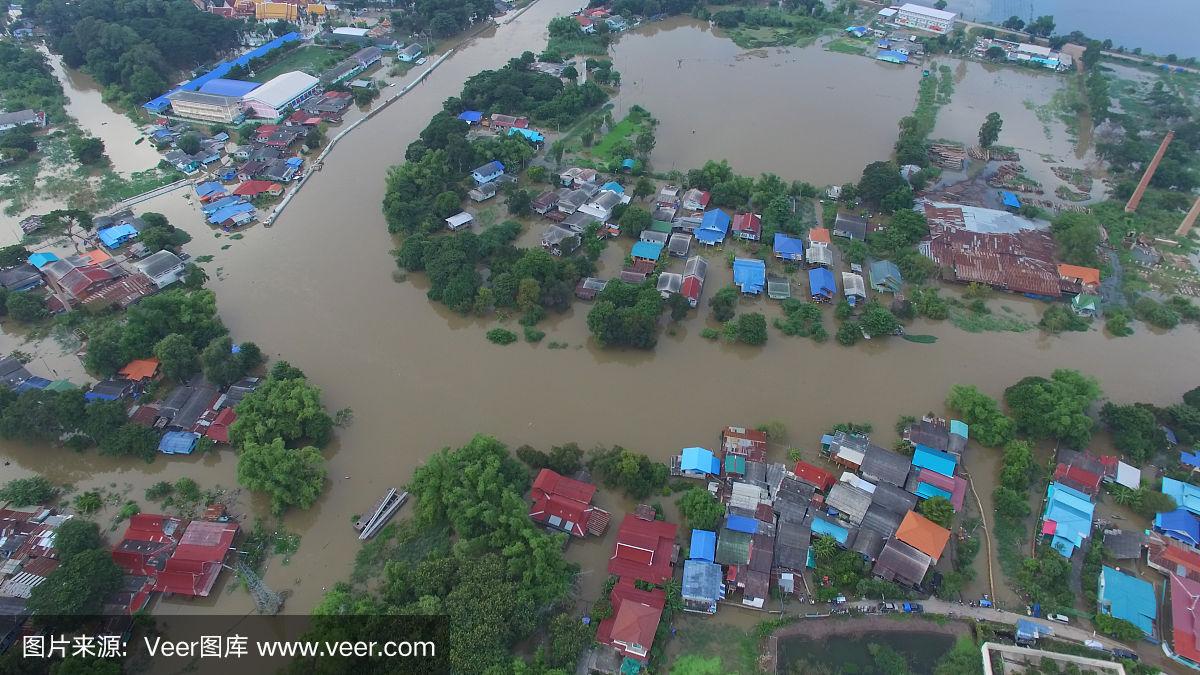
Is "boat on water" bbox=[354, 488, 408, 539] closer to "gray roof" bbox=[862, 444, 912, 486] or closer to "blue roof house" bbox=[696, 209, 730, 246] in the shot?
"gray roof" bbox=[862, 444, 912, 486]

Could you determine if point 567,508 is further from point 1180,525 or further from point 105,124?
point 105,124

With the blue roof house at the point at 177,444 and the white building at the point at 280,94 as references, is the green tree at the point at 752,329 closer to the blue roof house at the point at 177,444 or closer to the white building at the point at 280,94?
the blue roof house at the point at 177,444

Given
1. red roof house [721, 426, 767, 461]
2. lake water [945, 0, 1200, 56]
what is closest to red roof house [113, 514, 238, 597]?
red roof house [721, 426, 767, 461]

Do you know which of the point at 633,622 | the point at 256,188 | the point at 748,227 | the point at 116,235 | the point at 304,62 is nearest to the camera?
the point at 633,622

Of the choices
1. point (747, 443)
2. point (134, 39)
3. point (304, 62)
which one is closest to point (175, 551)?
point (747, 443)

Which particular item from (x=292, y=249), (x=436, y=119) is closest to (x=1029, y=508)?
(x=292, y=249)

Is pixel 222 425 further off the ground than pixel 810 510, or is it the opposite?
pixel 222 425

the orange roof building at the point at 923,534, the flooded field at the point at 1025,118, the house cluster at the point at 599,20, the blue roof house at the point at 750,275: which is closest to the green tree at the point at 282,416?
the blue roof house at the point at 750,275
